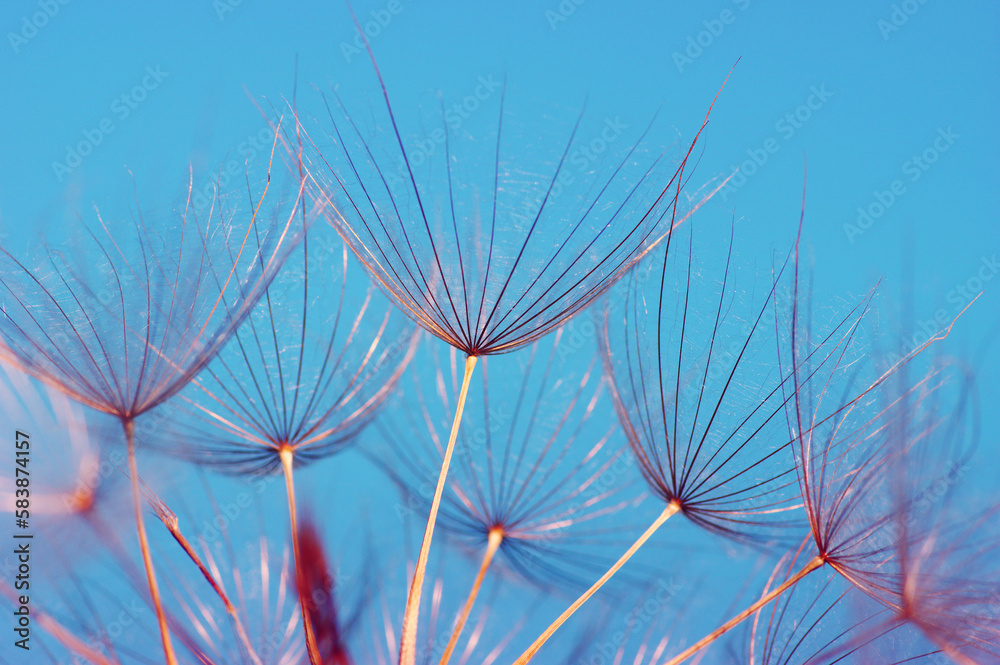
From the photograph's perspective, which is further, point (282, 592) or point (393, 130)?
point (282, 592)

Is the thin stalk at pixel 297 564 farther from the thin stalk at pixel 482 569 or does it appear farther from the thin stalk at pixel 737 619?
the thin stalk at pixel 737 619

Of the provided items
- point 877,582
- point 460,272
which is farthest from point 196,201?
point 877,582

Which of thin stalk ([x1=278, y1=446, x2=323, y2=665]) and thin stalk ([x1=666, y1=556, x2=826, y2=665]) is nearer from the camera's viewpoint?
thin stalk ([x1=278, y1=446, x2=323, y2=665])

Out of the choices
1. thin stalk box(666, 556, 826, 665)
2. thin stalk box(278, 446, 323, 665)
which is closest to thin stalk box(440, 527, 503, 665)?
thin stalk box(278, 446, 323, 665)

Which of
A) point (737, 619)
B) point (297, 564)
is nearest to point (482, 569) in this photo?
point (297, 564)

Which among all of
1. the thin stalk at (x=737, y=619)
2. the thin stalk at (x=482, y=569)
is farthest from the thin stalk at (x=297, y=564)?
the thin stalk at (x=737, y=619)

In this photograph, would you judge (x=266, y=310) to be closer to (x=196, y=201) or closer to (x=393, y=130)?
(x=196, y=201)

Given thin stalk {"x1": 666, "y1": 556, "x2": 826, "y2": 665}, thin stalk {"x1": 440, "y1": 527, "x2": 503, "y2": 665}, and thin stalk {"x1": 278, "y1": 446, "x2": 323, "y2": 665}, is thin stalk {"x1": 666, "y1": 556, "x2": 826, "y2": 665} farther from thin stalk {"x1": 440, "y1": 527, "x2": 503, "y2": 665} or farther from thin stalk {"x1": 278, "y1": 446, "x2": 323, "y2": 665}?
thin stalk {"x1": 278, "y1": 446, "x2": 323, "y2": 665}

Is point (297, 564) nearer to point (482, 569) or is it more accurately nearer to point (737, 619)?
point (482, 569)
